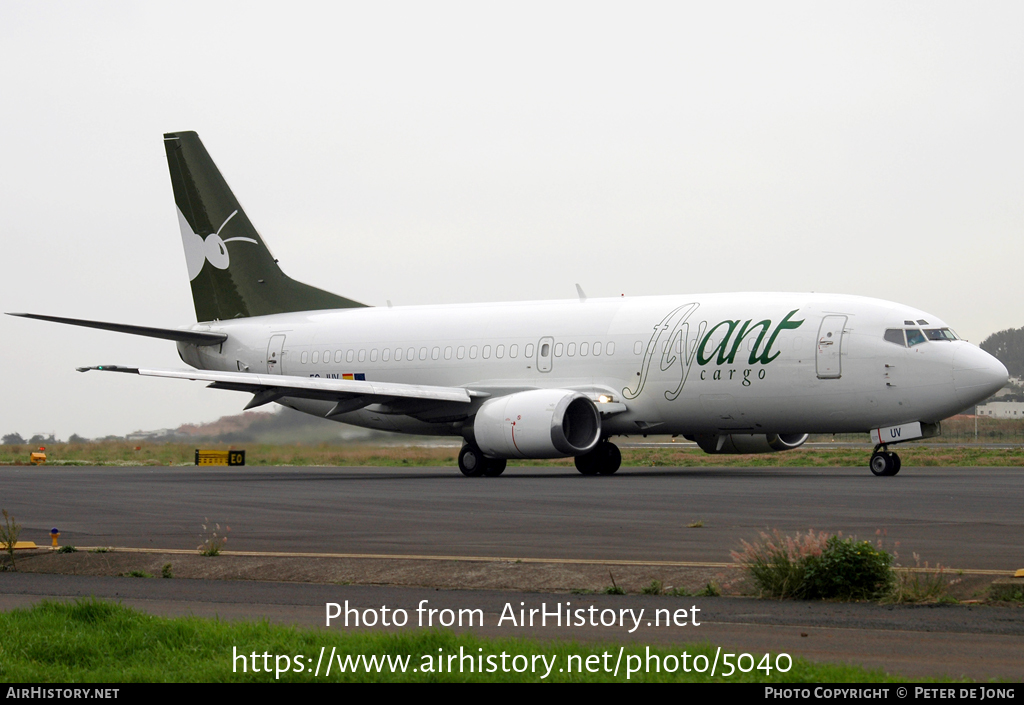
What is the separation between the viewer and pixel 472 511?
19062 mm

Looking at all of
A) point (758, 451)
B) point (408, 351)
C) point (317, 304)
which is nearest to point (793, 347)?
point (758, 451)

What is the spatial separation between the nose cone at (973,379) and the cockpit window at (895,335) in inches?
46.4

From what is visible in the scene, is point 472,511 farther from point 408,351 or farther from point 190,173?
point 190,173

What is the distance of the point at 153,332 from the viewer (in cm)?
3656

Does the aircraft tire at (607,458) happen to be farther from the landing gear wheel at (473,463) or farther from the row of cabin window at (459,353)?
the landing gear wheel at (473,463)

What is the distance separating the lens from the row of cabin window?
31812mm

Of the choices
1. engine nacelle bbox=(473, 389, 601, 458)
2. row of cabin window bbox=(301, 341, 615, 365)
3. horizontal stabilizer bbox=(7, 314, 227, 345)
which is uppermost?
horizontal stabilizer bbox=(7, 314, 227, 345)

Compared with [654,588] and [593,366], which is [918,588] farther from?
[593,366]

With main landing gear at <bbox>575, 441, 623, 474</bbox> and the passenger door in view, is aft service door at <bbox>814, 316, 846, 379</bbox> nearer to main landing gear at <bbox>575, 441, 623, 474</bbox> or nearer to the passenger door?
main landing gear at <bbox>575, 441, 623, 474</bbox>

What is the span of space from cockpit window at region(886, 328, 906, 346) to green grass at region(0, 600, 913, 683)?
21524 millimetres

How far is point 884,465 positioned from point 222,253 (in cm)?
2239

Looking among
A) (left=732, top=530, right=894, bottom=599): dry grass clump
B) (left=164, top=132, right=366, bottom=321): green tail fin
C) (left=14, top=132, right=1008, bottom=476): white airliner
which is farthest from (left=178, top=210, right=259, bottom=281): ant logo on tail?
(left=732, top=530, right=894, bottom=599): dry grass clump

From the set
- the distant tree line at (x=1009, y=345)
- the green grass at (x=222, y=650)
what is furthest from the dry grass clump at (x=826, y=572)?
the distant tree line at (x=1009, y=345)

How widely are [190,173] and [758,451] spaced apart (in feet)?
65.9
